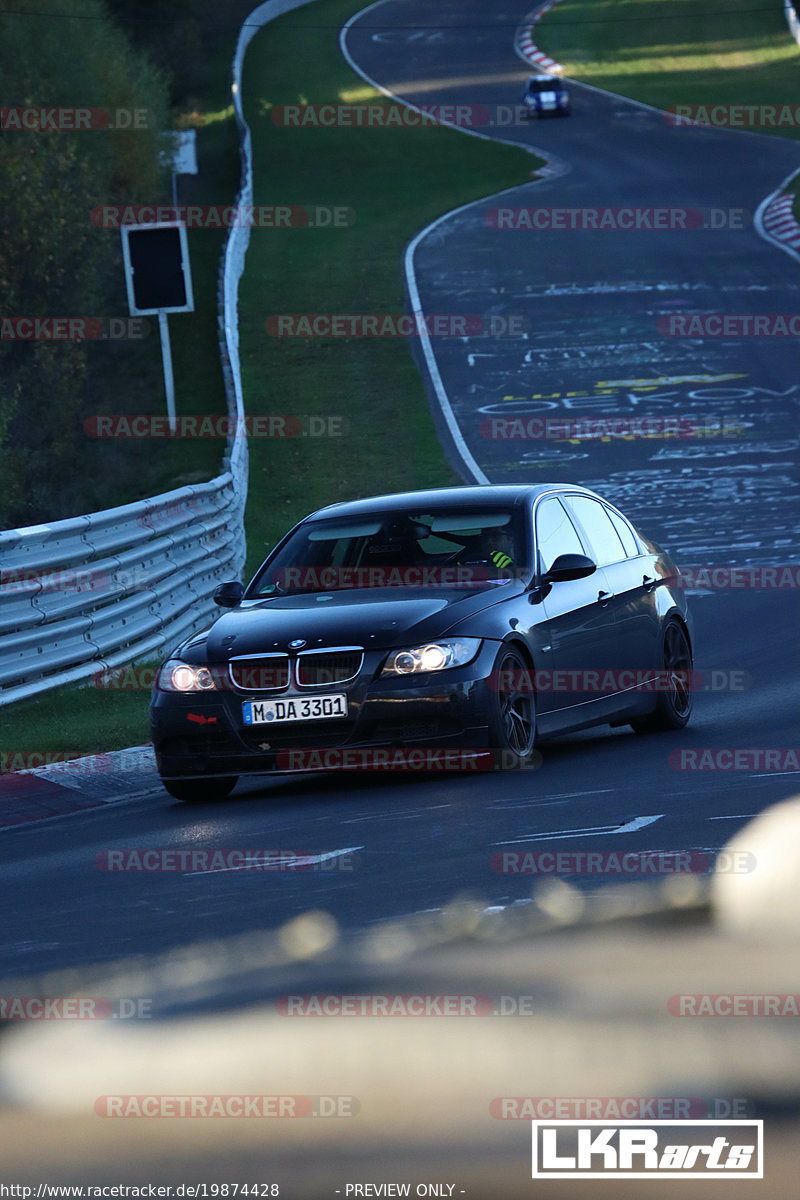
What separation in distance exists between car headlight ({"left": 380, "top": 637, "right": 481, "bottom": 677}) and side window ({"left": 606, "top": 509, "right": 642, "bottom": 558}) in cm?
254

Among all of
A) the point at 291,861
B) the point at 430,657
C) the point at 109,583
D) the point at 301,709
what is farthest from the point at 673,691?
the point at 291,861

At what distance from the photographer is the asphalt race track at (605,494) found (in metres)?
7.14

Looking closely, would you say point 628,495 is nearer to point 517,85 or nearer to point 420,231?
point 420,231

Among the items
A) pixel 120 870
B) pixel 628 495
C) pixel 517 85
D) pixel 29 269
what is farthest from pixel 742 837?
pixel 517 85

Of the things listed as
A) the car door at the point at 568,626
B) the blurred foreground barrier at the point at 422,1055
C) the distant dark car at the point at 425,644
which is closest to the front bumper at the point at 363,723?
the distant dark car at the point at 425,644

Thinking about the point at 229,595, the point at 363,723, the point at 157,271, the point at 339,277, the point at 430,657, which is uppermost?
the point at 157,271

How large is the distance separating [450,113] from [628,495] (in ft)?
133

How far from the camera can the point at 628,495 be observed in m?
25.6

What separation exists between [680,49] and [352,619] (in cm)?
6678

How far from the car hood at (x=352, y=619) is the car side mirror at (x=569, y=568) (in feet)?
0.68

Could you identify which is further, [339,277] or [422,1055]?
[339,277]

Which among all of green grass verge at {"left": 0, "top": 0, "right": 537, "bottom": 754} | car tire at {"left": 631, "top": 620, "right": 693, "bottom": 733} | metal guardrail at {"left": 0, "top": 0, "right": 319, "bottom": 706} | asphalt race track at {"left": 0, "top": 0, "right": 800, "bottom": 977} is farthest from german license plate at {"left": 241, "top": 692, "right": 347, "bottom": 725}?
metal guardrail at {"left": 0, "top": 0, "right": 319, "bottom": 706}

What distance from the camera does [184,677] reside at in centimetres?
995

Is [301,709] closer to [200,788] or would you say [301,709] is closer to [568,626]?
[200,788]
